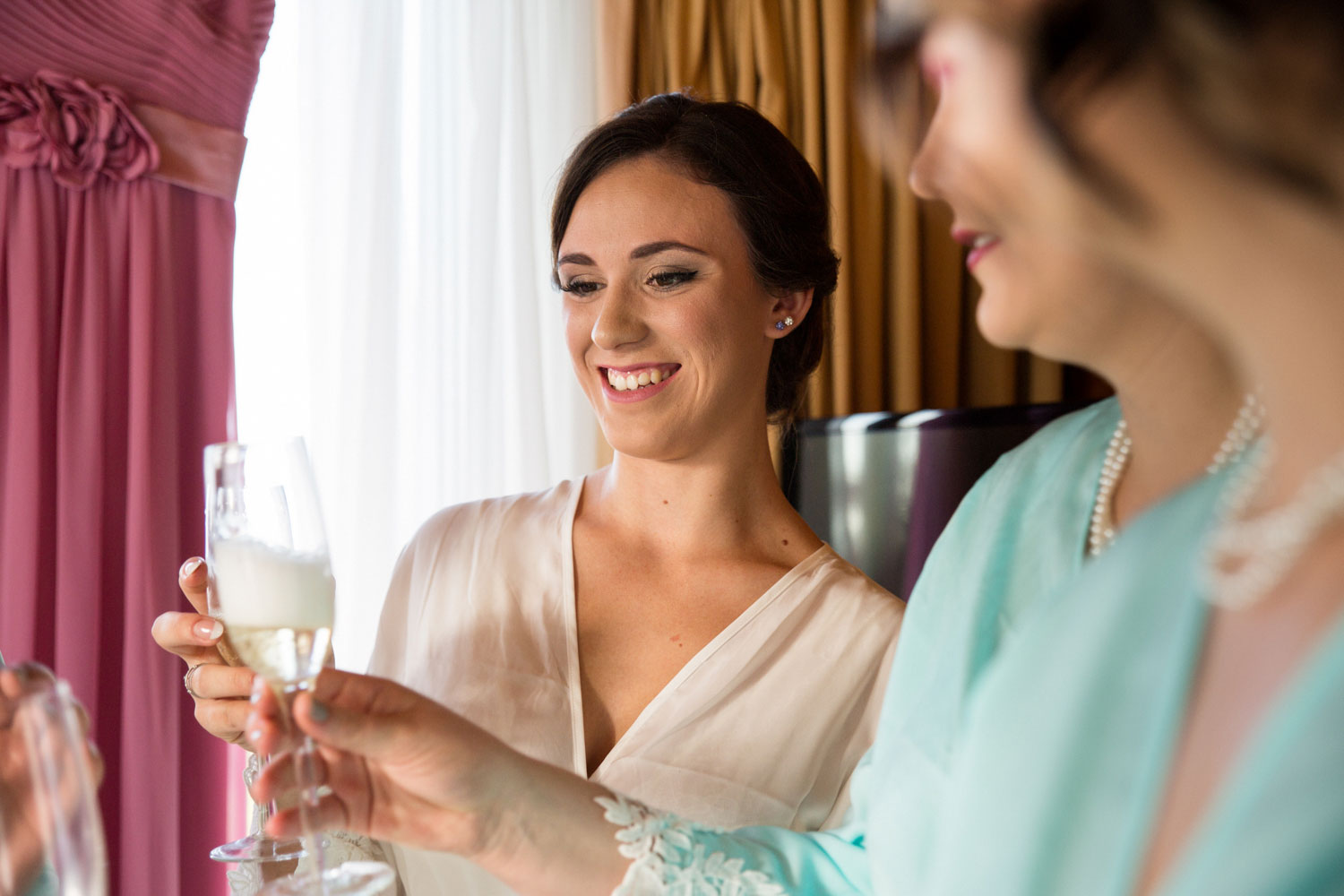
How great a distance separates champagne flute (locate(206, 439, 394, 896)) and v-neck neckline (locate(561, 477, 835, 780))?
24.9 inches

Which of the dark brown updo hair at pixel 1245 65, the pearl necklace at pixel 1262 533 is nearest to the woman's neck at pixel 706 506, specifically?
the pearl necklace at pixel 1262 533

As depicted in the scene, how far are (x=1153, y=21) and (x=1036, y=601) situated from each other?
52 centimetres

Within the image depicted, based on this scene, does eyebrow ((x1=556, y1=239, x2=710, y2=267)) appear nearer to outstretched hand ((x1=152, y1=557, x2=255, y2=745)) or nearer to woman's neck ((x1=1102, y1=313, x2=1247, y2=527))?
outstretched hand ((x1=152, y1=557, x2=255, y2=745))

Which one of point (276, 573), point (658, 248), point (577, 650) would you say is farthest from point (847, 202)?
point (276, 573)

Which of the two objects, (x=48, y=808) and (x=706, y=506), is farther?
(x=706, y=506)

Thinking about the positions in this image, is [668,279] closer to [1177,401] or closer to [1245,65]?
[1177,401]

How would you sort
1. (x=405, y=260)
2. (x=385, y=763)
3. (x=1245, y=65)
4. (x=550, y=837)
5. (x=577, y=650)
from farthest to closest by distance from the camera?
(x=405, y=260) < (x=577, y=650) < (x=550, y=837) < (x=385, y=763) < (x=1245, y=65)

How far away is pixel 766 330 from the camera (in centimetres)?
178

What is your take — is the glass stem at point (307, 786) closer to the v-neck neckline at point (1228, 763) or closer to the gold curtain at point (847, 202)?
the v-neck neckline at point (1228, 763)

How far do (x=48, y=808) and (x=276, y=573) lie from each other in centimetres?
34

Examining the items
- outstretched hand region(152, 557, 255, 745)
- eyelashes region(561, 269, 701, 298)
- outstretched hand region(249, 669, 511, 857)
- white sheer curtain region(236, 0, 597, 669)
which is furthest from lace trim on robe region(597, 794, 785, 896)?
white sheer curtain region(236, 0, 597, 669)

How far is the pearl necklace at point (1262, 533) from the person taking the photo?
526 mm

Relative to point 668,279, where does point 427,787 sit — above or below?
below

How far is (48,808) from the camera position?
0.54 m
